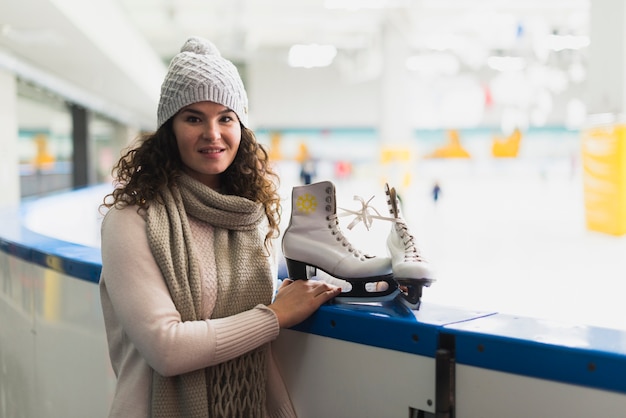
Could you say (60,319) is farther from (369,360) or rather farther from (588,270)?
(588,270)

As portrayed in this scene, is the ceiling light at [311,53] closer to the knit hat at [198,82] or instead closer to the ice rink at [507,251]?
the ice rink at [507,251]

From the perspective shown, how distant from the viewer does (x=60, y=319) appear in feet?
8.17

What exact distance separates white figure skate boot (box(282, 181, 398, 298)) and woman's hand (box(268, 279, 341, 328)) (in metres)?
A: 0.04

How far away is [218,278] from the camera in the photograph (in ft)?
5.07

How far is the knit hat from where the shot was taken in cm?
150

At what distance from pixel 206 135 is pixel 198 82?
0.41 feet

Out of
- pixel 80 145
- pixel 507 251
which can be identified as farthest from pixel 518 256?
pixel 80 145

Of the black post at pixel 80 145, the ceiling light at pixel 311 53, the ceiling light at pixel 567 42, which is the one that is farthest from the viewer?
the ceiling light at pixel 311 53

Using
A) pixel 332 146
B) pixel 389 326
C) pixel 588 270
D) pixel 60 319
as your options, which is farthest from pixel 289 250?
pixel 332 146

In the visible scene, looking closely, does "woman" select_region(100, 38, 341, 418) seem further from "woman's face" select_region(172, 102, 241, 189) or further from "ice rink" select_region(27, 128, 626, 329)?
"ice rink" select_region(27, 128, 626, 329)

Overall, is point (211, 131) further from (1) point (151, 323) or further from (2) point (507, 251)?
(2) point (507, 251)

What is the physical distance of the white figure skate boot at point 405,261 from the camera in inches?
56.8

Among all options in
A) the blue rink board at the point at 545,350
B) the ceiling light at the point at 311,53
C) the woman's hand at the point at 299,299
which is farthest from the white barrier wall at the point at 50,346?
the ceiling light at the point at 311,53

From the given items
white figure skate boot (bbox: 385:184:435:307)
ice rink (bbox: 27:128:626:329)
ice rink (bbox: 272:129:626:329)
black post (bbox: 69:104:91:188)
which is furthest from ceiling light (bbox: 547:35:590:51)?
white figure skate boot (bbox: 385:184:435:307)
